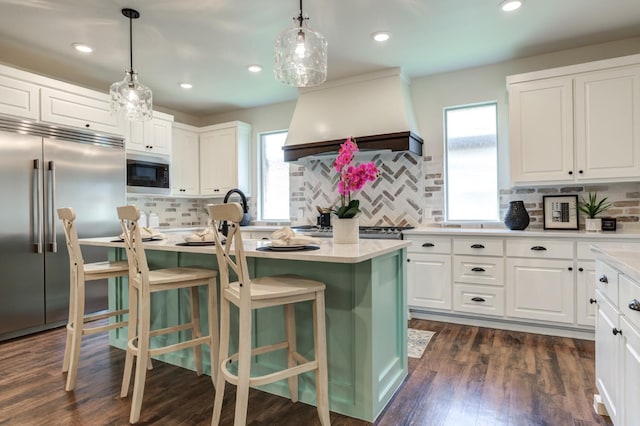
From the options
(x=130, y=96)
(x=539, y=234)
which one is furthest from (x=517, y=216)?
(x=130, y=96)

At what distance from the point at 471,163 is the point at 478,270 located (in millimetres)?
1275

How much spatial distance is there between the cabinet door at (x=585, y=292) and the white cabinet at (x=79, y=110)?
468 cm

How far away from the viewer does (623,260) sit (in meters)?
1.54

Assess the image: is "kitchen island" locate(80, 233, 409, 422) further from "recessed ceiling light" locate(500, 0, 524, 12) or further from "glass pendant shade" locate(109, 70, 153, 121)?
"recessed ceiling light" locate(500, 0, 524, 12)

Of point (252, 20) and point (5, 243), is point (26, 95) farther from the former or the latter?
point (252, 20)

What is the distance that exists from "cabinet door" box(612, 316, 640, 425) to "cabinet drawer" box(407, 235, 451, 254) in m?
2.05

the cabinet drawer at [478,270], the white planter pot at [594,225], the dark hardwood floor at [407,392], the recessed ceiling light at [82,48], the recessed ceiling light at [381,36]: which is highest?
the recessed ceiling light at [381,36]

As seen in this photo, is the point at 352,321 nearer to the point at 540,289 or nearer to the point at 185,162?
the point at 540,289

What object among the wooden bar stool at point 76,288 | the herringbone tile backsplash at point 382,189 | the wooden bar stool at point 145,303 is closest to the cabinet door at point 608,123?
the herringbone tile backsplash at point 382,189

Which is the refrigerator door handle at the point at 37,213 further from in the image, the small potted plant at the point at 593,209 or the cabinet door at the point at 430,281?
the small potted plant at the point at 593,209

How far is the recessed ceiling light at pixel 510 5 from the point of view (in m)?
2.71

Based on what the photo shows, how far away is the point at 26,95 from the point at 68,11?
1.02m

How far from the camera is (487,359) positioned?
2717 mm

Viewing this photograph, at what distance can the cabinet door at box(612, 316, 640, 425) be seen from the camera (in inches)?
53.6
